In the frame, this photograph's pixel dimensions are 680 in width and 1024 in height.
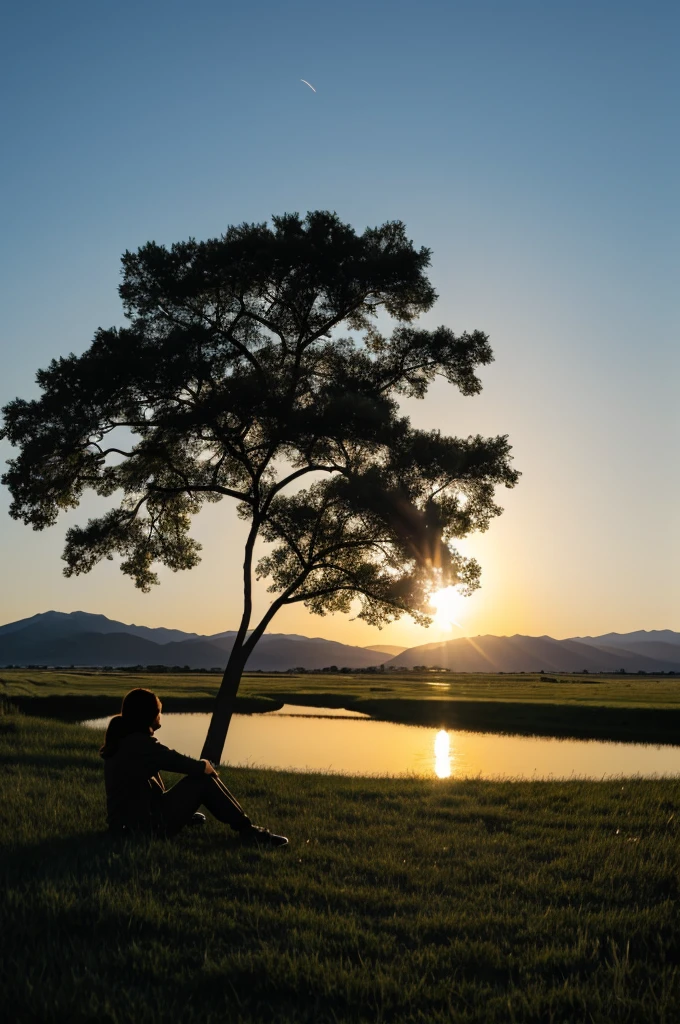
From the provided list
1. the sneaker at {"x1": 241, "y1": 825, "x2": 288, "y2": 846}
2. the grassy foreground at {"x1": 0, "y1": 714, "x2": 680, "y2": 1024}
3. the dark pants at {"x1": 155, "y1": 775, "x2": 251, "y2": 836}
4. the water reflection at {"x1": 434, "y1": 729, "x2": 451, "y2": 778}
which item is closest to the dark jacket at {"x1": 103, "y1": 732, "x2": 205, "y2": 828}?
the dark pants at {"x1": 155, "y1": 775, "x2": 251, "y2": 836}

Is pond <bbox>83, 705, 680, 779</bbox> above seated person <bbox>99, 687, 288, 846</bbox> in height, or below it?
below

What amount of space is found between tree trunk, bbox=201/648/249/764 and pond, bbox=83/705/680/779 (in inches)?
54.9

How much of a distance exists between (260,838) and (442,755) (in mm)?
21139

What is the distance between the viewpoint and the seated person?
1029 cm

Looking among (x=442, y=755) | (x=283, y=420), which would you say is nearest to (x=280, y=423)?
(x=283, y=420)

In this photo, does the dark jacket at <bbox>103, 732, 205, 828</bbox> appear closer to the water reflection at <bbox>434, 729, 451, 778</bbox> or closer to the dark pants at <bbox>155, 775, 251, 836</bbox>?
the dark pants at <bbox>155, 775, 251, 836</bbox>

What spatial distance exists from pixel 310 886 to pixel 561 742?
98.4 ft

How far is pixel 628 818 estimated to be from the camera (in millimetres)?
13281

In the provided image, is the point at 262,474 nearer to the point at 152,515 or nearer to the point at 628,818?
the point at 152,515

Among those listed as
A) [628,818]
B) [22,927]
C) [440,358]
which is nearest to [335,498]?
[440,358]

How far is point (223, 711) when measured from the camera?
899 inches

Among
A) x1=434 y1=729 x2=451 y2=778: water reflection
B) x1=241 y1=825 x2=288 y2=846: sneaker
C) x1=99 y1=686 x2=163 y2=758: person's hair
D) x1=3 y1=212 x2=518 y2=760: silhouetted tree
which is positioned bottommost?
x1=434 y1=729 x2=451 y2=778: water reflection

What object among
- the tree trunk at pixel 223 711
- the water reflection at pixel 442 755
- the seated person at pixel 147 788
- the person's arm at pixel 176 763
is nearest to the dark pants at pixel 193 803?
the seated person at pixel 147 788

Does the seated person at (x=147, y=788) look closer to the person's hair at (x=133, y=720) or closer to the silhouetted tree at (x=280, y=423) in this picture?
the person's hair at (x=133, y=720)
